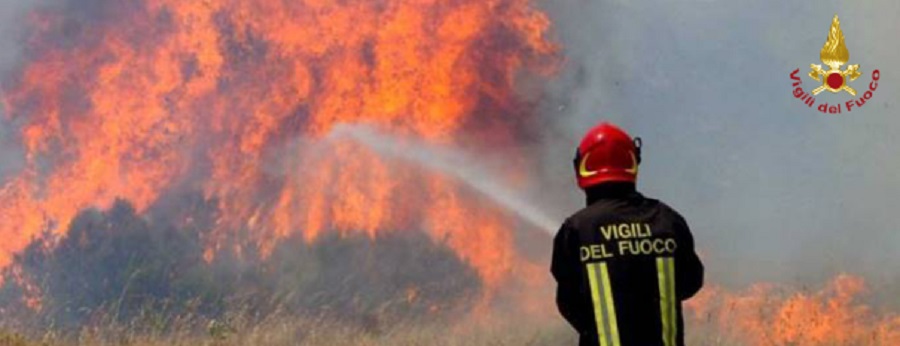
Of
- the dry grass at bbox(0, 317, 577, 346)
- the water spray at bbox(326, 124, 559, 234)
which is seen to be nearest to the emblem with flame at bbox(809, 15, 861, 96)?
the water spray at bbox(326, 124, 559, 234)

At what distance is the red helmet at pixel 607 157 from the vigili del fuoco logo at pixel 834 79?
871cm

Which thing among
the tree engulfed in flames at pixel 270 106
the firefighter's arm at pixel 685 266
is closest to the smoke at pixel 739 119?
the tree engulfed in flames at pixel 270 106

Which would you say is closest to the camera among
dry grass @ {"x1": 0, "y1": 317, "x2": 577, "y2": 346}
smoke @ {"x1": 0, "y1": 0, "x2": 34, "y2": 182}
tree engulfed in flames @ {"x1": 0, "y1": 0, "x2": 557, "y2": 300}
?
dry grass @ {"x1": 0, "y1": 317, "x2": 577, "y2": 346}

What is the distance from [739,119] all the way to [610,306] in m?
8.85

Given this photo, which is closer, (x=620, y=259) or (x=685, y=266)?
(x=620, y=259)

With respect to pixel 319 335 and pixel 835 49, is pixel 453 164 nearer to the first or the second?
pixel 319 335

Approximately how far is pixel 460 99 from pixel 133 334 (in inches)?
196

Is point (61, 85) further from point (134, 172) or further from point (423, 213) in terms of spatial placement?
point (423, 213)

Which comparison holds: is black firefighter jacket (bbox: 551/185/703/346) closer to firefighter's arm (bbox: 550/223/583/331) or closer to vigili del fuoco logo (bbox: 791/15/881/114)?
firefighter's arm (bbox: 550/223/583/331)

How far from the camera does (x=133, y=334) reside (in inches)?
402

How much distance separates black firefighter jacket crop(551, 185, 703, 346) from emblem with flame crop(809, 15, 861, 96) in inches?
349

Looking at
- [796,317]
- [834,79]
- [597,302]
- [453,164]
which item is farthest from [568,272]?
[834,79]

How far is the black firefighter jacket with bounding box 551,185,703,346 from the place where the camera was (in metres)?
4.07

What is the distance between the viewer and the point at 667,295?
4117 millimetres
